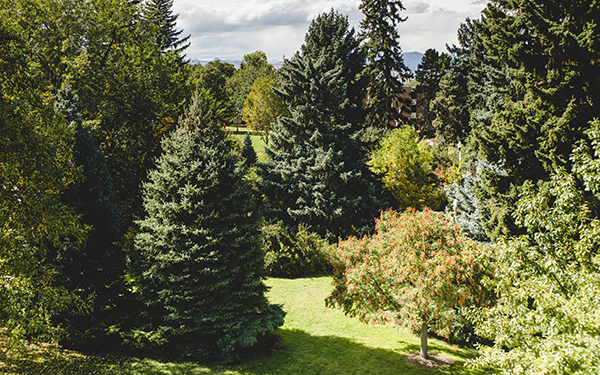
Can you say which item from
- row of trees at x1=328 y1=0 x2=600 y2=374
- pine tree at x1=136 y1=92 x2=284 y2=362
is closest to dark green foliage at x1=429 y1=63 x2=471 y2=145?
row of trees at x1=328 y1=0 x2=600 y2=374

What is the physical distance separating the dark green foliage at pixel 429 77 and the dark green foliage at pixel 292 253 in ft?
132

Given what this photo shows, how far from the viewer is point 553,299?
6770 millimetres

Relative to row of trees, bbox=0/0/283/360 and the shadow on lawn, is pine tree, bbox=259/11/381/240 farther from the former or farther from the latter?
row of trees, bbox=0/0/283/360

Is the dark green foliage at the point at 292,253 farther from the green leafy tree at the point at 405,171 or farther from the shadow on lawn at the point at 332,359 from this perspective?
the green leafy tree at the point at 405,171

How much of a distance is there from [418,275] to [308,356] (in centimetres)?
458

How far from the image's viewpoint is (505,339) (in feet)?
23.5

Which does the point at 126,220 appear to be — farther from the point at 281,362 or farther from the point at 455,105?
the point at 455,105

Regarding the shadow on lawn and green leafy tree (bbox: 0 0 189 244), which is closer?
the shadow on lawn

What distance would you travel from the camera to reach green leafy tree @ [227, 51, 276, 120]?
65000mm

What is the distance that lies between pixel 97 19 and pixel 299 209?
17162 millimetres

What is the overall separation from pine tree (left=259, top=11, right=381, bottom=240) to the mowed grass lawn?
25.8 feet

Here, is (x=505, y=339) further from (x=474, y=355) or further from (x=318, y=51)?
(x=318, y=51)

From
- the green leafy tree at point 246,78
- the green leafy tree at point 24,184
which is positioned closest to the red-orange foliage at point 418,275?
the green leafy tree at point 24,184

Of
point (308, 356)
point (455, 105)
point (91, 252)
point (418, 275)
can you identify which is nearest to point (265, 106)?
point (455, 105)
